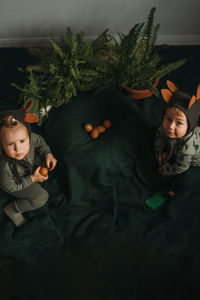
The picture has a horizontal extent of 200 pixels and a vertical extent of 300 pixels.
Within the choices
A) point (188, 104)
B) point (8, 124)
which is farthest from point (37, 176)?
point (188, 104)

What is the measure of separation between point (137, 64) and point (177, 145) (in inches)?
27.9

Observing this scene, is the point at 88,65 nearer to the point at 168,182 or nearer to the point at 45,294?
the point at 168,182

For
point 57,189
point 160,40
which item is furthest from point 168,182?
point 160,40

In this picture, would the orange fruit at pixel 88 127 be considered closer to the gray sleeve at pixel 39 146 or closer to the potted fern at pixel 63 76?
the potted fern at pixel 63 76

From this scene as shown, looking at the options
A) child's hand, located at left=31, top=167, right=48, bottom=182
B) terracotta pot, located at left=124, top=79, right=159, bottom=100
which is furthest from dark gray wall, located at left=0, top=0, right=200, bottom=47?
child's hand, located at left=31, top=167, right=48, bottom=182

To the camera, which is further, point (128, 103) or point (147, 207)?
point (128, 103)

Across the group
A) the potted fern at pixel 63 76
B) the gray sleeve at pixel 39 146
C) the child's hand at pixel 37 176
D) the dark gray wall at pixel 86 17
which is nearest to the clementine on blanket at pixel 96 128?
the potted fern at pixel 63 76

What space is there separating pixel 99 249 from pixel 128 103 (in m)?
1.03

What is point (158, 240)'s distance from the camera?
1598mm

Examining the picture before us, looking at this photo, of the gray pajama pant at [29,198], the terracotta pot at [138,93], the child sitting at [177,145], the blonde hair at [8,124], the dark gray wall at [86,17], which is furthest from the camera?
the dark gray wall at [86,17]

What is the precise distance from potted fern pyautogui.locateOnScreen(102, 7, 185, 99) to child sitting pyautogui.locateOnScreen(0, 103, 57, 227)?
77 cm

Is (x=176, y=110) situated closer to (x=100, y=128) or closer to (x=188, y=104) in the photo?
(x=188, y=104)

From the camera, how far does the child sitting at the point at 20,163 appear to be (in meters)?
1.31

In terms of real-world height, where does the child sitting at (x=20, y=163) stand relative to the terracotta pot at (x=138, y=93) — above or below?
below
